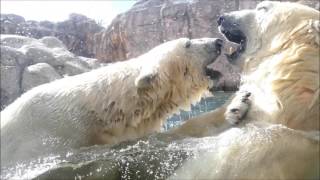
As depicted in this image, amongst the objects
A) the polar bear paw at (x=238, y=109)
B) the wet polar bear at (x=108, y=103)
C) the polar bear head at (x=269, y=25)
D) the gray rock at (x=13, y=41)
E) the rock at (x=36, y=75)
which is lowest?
the rock at (x=36, y=75)

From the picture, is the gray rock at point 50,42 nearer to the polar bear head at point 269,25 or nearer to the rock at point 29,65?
the rock at point 29,65

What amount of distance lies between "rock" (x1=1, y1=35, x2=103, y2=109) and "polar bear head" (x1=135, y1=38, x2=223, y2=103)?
6.99 m

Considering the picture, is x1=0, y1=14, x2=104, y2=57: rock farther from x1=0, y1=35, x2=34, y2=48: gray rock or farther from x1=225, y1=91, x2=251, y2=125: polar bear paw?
x1=225, y1=91, x2=251, y2=125: polar bear paw

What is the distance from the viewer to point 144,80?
4.59 m

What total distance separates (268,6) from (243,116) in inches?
42.6

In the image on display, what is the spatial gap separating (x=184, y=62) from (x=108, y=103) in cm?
91

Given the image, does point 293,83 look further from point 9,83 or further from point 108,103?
point 9,83

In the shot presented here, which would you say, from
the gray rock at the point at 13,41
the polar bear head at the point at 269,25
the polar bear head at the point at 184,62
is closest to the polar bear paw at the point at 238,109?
the polar bear head at the point at 269,25

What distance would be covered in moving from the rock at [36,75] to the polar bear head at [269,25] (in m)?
7.98

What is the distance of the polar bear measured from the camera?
310 cm

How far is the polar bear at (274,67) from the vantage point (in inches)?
122

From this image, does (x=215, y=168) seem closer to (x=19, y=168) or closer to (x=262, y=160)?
(x=262, y=160)

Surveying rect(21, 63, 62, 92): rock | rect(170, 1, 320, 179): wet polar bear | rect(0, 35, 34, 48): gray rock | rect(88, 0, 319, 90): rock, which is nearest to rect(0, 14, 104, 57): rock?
rect(88, 0, 319, 90): rock

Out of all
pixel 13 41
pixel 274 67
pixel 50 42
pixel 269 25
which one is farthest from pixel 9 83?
pixel 274 67
